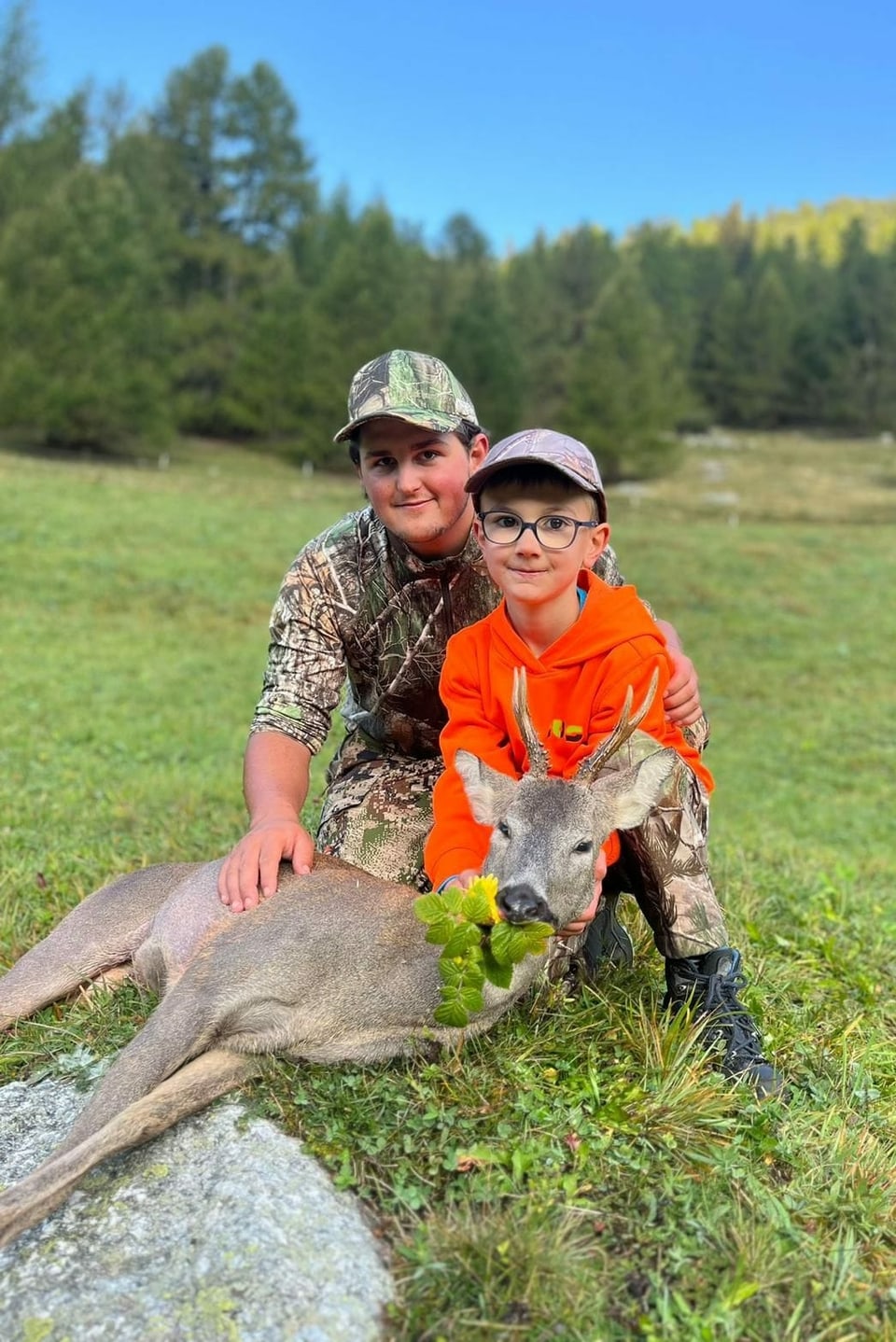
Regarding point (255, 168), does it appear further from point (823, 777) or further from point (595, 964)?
point (595, 964)

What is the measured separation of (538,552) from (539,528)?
8 centimetres

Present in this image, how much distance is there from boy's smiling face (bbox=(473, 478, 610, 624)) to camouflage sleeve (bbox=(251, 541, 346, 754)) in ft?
3.57

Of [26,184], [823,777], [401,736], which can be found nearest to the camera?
[401,736]

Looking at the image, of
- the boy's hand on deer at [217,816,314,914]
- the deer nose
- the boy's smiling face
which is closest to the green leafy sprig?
the deer nose

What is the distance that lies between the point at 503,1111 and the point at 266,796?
133cm

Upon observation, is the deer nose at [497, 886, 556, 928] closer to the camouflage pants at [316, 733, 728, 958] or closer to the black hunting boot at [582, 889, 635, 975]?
the camouflage pants at [316, 733, 728, 958]

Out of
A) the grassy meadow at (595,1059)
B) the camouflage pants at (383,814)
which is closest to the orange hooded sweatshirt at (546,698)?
the grassy meadow at (595,1059)

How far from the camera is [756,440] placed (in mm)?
61156

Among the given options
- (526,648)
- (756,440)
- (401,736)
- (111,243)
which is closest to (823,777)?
(401,736)

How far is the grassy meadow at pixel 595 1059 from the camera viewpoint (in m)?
2.48

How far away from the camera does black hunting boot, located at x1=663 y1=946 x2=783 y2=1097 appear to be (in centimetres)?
334

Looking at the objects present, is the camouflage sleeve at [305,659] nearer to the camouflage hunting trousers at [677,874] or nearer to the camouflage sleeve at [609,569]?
the camouflage sleeve at [609,569]

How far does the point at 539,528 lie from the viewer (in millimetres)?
3402

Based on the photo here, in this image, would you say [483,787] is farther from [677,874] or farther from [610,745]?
[677,874]
